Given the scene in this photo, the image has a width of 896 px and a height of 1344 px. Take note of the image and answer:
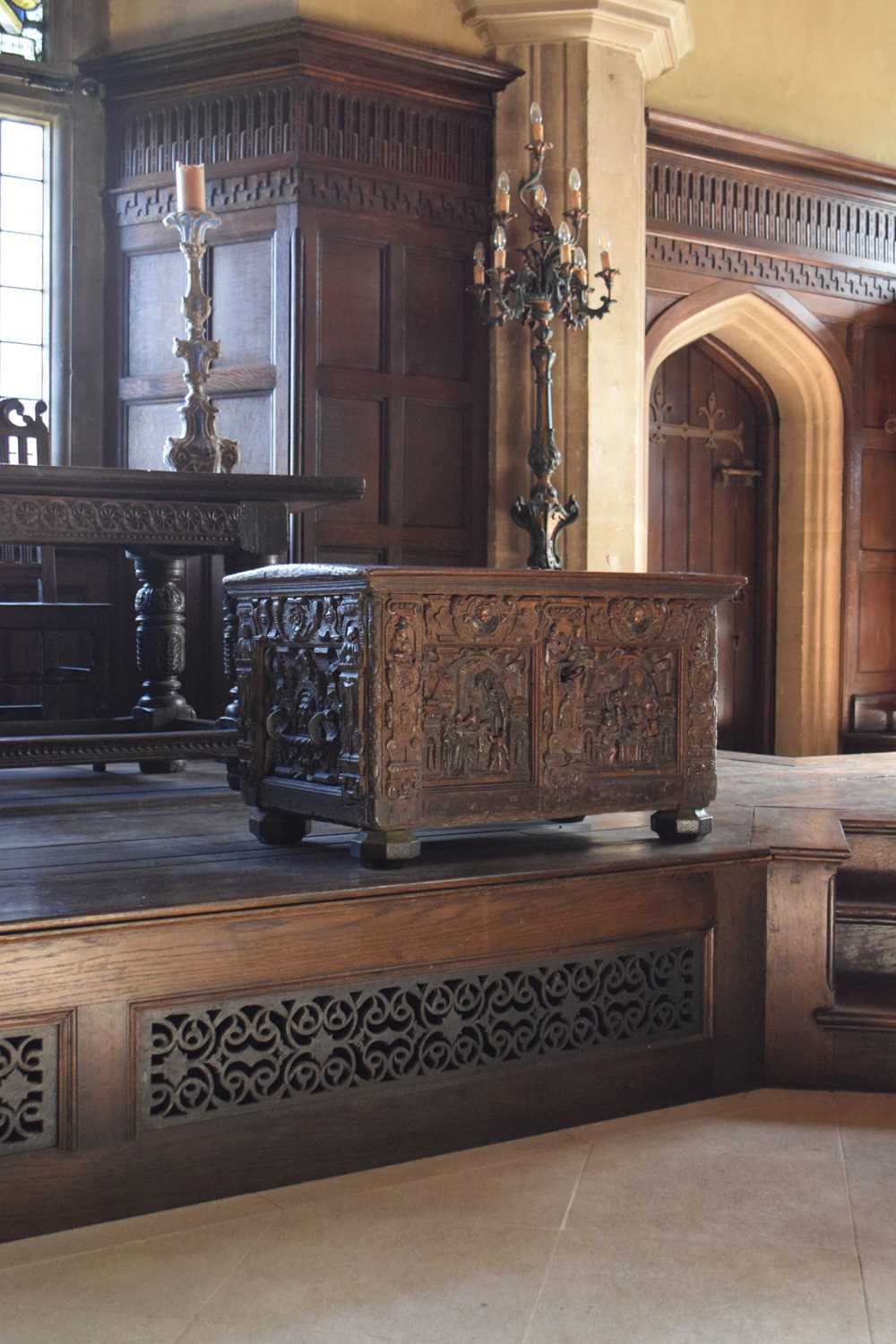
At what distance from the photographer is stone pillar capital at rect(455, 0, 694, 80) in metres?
6.59

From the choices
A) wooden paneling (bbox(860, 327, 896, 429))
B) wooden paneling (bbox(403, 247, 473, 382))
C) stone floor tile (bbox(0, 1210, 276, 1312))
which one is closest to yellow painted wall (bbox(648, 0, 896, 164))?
wooden paneling (bbox(860, 327, 896, 429))

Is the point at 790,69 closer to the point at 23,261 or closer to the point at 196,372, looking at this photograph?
the point at 23,261

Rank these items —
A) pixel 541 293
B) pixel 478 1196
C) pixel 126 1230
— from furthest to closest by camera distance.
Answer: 1. pixel 541 293
2. pixel 478 1196
3. pixel 126 1230

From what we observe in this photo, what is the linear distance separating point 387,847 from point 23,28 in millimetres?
5115

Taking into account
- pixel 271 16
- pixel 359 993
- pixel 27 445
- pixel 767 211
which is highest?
pixel 271 16

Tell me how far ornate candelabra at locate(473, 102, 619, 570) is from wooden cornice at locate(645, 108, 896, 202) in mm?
936

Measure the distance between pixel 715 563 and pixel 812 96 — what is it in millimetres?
2589

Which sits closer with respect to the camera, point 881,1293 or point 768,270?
point 881,1293

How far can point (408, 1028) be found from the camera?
8.98 feet

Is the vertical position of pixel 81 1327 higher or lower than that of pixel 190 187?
lower

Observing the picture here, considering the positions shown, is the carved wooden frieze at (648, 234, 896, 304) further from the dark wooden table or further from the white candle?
Result: the dark wooden table

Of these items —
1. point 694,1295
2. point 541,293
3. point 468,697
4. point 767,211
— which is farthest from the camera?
point 767,211

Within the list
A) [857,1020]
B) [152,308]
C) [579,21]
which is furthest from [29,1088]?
[579,21]

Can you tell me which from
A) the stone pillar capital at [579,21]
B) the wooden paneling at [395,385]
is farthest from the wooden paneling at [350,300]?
the stone pillar capital at [579,21]
